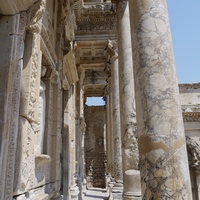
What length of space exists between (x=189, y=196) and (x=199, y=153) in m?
12.0

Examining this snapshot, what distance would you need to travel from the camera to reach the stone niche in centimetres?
2182

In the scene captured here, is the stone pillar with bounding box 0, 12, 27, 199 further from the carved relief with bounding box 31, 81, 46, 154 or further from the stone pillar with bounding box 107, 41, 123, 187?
the stone pillar with bounding box 107, 41, 123, 187

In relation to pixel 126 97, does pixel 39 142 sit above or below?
below

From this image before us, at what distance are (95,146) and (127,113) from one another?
61.0 feet

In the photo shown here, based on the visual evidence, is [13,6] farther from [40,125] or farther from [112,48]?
[112,48]

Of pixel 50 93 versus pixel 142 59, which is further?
pixel 50 93

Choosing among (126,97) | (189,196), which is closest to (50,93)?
(126,97)

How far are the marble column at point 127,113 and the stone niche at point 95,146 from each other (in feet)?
55.3

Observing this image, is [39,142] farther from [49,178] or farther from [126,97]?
[126,97]

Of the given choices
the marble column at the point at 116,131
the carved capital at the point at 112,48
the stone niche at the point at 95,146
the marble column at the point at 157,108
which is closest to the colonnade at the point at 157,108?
the marble column at the point at 157,108

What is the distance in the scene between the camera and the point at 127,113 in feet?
19.4

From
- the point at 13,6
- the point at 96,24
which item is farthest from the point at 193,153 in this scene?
the point at 13,6

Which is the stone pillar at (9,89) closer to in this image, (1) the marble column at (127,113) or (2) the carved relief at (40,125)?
(2) the carved relief at (40,125)

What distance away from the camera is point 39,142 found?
15.9ft
